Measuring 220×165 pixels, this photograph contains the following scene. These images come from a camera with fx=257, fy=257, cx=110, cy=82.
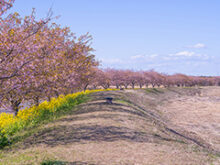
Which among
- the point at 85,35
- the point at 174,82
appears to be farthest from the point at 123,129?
the point at 174,82

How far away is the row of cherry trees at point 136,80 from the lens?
201 ft

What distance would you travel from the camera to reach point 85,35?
26234 mm

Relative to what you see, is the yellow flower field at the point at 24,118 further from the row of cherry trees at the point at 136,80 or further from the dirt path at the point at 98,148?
the row of cherry trees at the point at 136,80

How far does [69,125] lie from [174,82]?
108 metres

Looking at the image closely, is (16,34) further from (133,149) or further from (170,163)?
(170,163)

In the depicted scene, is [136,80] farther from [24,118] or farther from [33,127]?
[33,127]

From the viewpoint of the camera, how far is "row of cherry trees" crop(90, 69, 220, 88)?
6125 cm

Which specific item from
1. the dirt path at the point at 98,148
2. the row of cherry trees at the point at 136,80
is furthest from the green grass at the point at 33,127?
the row of cherry trees at the point at 136,80

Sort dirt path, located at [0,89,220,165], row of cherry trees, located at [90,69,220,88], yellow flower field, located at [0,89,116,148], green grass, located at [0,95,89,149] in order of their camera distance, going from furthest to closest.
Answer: row of cherry trees, located at [90,69,220,88]
yellow flower field, located at [0,89,116,148]
green grass, located at [0,95,89,149]
dirt path, located at [0,89,220,165]

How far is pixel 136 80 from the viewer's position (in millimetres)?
84500

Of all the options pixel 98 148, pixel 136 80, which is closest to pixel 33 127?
pixel 98 148

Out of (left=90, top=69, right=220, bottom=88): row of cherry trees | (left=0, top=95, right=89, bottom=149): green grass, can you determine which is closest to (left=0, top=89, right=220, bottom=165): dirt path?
(left=0, top=95, right=89, bottom=149): green grass

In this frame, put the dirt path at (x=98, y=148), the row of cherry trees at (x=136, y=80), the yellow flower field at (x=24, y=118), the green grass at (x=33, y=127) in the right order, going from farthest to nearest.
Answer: the row of cherry trees at (x=136, y=80)
the yellow flower field at (x=24, y=118)
the green grass at (x=33, y=127)
the dirt path at (x=98, y=148)

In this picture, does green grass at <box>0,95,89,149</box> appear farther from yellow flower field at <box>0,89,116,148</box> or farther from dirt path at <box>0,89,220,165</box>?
dirt path at <box>0,89,220,165</box>
